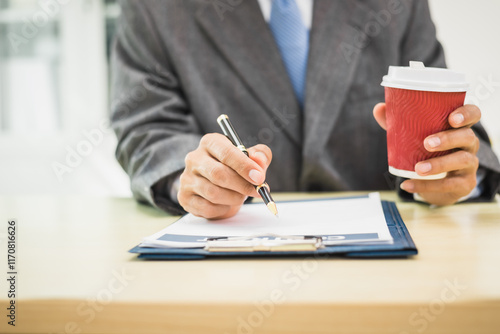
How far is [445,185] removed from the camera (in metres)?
0.84

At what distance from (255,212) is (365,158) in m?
0.51

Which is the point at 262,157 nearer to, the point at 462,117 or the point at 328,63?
the point at 462,117

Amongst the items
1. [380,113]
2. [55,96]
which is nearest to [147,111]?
[380,113]

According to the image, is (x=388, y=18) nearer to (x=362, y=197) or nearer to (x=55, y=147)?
(x=362, y=197)

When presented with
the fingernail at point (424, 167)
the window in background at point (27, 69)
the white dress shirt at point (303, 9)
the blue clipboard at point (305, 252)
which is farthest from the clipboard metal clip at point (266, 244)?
the window in background at point (27, 69)

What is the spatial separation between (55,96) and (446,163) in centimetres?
298

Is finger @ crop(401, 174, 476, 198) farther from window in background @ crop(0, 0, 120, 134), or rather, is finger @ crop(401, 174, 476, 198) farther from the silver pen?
window in background @ crop(0, 0, 120, 134)

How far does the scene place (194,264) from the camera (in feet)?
1.96

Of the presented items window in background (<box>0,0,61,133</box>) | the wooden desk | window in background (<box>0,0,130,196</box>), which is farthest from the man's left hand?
window in background (<box>0,0,61,133</box>)

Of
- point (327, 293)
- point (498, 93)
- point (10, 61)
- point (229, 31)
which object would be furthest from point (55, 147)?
point (327, 293)

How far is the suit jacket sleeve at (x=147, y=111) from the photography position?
38.1 inches

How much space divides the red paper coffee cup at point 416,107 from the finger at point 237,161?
246 millimetres

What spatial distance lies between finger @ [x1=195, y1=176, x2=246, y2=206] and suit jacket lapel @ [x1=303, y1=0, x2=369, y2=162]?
0.43 m

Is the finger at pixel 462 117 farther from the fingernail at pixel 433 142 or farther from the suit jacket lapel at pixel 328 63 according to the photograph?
the suit jacket lapel at pixel 328 63
